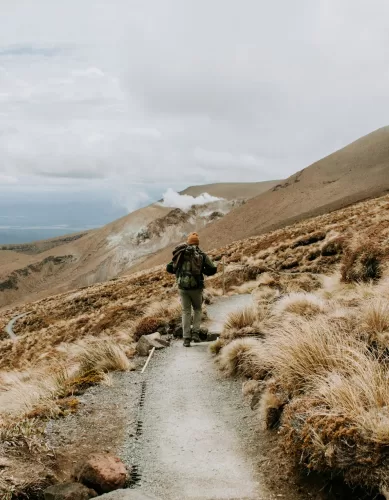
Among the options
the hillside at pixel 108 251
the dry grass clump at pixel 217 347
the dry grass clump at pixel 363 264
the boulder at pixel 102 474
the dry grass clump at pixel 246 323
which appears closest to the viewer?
the boulder at pixel 102 474

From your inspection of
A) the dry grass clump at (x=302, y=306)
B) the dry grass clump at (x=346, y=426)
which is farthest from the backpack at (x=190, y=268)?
the dry grass clump at (x=346, y=426)

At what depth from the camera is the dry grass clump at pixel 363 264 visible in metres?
11.9

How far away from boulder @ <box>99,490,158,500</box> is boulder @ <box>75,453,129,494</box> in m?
0.30

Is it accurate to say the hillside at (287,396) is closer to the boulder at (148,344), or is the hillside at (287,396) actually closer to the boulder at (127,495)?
the boulder at (148,344)

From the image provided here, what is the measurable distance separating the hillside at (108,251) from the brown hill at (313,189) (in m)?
43.6

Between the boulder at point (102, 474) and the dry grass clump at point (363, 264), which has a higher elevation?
the dry grass clump at point (363, 264)

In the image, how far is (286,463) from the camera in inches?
170

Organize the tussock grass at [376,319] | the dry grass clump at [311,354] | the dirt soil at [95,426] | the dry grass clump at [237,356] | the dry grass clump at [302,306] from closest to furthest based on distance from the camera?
the dirt soil at [95,426] → the dry grass clump at [311,354] → the tussock grass at [376,319] → the dry grass clump at [237,356] → the dry grass clump at [302,306]

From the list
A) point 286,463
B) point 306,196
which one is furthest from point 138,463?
point 306,196

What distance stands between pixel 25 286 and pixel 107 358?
570 feet

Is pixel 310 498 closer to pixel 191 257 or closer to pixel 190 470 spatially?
pixel 190 470

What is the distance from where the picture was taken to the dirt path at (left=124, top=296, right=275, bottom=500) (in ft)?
13.9

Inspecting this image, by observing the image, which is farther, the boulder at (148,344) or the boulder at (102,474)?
the boulder at (148,344)

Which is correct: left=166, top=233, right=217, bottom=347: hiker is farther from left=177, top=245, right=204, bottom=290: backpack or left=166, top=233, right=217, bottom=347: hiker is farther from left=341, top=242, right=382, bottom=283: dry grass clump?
Result: left=341, top=242, right=382, bottom=283: dry grass clump
